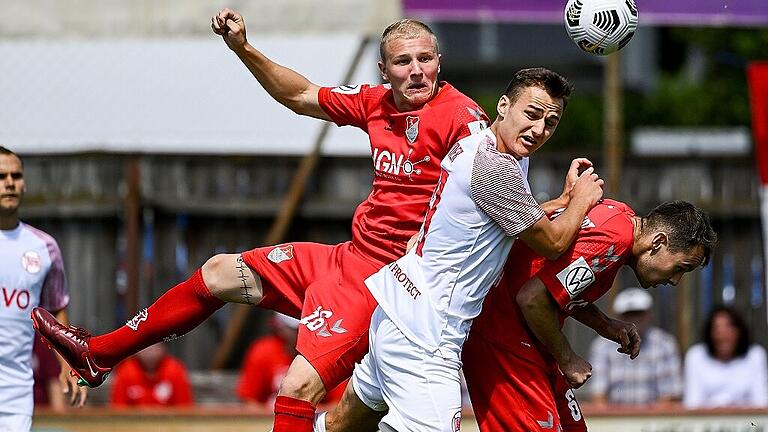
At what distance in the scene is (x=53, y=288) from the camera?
7.07 m

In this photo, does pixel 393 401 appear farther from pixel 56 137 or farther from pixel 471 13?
pixel 56 137

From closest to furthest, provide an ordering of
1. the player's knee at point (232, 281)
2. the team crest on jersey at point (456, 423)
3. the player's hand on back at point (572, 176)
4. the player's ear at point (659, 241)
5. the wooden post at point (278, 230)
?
the team crest on jersey at point (456, 423) < the player's ear at point (659, 241) < the player's hand on back at point (572, 176) < the player's knee at point (232, 281) < the wooden post at point (278, 230)

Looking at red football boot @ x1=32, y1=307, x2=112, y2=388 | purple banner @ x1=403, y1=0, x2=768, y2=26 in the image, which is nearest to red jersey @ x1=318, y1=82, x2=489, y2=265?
red football boot @ x1=32, y1=307, x2=112, y2=388

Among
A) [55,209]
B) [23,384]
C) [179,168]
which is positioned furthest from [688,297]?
[23,384]

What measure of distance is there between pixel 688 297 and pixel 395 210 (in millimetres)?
5359

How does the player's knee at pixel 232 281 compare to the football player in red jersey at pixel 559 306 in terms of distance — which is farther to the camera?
the player's knee at pixel 232 281

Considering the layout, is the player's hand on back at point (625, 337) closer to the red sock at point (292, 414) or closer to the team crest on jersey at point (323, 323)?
the team crest on jersey at point (323, 323)

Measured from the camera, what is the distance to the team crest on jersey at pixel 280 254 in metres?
6.18

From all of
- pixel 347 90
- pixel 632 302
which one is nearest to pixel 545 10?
pixel 632 302

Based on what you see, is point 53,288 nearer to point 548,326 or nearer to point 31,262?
point 31,262

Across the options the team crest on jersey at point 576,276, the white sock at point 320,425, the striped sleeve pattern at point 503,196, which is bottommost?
the white sock at point 320,425

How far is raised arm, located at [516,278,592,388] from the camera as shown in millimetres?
5613

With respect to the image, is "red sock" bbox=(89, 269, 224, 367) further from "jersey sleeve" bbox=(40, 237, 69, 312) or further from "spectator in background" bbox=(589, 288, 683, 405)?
"spectator in background" bbox=(589, 288, 683, 405)

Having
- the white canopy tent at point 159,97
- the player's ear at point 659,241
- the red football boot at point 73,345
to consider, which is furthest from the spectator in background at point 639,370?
the red football boot at point 73,345
